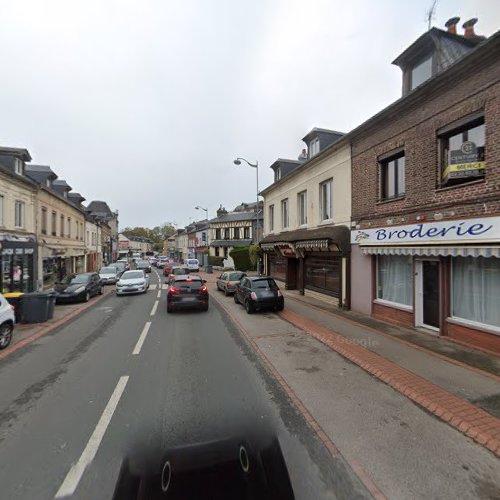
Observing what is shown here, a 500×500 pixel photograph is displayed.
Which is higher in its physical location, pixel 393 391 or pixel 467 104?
pixel 467 104

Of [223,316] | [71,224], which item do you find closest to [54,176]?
[71,224]

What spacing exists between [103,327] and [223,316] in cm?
418

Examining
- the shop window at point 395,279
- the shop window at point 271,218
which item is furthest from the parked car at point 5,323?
the shop window at point 271,218

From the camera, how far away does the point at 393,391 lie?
485cm

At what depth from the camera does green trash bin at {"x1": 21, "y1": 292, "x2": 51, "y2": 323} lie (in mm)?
10062

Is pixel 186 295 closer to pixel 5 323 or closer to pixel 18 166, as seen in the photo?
pixel 5 323

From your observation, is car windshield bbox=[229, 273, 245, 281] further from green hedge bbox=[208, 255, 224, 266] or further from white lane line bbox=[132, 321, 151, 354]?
green hedge bbox=[208, 255, 224, 266]

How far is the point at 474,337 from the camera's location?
6.72 metres

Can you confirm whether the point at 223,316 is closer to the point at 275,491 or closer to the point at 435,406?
the point at 435,406

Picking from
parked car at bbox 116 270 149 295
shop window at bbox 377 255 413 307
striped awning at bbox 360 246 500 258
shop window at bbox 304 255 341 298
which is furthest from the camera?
parked car at bbox 116 270 149 295

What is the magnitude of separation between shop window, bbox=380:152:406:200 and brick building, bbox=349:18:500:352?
32mm

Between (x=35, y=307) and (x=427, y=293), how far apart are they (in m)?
12.9

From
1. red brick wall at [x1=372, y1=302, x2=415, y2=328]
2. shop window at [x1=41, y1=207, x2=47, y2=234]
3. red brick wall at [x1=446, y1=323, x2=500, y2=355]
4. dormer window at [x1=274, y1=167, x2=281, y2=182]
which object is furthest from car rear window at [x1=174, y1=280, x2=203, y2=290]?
shop window at [x1=41, y1=207, x2=47, y2=234]

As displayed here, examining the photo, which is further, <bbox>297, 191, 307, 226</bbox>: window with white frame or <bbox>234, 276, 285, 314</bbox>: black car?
<bbox>297, 191, 307, 226</bbox>: window with white frame
